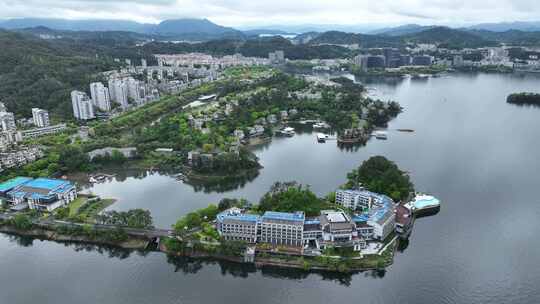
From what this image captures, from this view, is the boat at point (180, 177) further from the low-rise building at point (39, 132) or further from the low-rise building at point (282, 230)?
the low-rise building at point (39, 132)

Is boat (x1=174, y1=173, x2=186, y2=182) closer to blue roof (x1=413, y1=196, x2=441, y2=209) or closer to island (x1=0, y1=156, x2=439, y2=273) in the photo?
island (x1=0, y1=156, x2=439, y2=273)

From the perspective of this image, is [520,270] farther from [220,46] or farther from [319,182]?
[220,46]

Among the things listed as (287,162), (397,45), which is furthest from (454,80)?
(287,162)

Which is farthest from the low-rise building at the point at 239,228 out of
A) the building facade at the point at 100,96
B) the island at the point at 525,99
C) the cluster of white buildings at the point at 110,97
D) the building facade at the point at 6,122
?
the island at the point at 525,99

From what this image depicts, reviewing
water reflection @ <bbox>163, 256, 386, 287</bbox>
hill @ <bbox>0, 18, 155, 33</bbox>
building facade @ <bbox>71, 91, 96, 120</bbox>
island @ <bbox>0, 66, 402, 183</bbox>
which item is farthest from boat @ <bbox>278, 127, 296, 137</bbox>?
hill @ <bbox>0, 18, 155, 33</bbox>

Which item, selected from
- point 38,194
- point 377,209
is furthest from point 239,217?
point 38,194

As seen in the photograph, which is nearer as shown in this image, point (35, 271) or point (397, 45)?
point (35, 271)
